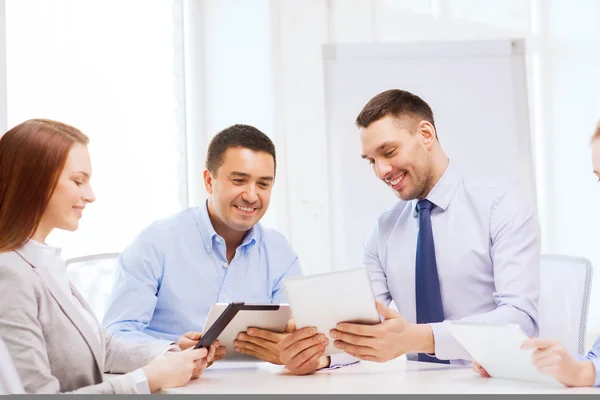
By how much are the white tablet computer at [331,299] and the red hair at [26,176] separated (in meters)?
0.60

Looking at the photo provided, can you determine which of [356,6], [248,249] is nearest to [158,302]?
[248,249]

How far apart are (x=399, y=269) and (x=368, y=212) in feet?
5.37

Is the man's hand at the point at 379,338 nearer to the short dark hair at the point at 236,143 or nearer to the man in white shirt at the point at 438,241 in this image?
the man in white shirt at the point at 438,241

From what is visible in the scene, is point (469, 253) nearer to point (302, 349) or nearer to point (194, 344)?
point (302, 349)

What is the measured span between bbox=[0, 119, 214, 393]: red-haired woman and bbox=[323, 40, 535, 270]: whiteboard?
248 cm

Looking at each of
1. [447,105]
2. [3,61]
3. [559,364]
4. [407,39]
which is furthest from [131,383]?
[407,39]

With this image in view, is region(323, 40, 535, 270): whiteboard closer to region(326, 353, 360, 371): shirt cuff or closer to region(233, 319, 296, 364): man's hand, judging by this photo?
region(326, 353, 360, 371): shirt cuff

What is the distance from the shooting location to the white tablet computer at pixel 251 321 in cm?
195

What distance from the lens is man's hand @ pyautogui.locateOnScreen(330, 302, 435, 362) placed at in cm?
192

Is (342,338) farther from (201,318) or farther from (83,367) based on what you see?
(201,318)

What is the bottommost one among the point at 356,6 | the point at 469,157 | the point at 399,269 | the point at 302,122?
the point at 399,269

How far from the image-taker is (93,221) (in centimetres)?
417

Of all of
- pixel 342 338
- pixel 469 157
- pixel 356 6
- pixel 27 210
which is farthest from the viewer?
pixel 356 6

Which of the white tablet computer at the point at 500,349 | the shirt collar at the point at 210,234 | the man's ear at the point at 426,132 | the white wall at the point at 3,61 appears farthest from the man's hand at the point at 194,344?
the white wall at the point at 3,61
